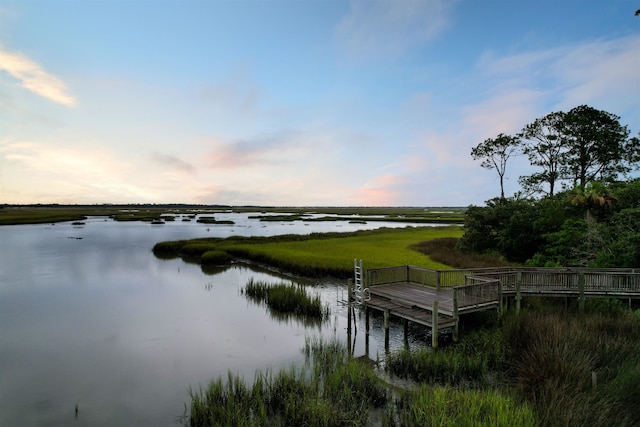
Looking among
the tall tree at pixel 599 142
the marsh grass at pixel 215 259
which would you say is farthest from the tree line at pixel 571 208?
the marsh grass at pixel 215 259

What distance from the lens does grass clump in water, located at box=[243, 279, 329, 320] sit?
67.3 feet

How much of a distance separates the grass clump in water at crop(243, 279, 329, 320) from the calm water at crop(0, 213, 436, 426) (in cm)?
74

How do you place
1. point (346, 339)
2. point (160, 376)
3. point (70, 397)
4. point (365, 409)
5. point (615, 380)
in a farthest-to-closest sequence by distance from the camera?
point (346, 339) → point (160, 376) → point (70, 397) → point (365, 409) → point (615, 380)

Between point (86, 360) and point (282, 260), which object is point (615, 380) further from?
point (282, 260)

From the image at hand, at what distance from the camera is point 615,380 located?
8891 millimetres

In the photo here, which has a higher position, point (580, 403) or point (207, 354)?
point (580, 403)

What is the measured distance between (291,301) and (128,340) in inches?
345

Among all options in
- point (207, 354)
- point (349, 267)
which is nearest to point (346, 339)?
point (207, 354)

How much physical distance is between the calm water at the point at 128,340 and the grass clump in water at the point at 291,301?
0.74 m

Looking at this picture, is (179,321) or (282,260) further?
(282,260)

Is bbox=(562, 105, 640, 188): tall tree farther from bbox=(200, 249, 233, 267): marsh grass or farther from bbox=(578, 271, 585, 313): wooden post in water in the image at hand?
bbox=(200, 249, 233, 267): marsh grass

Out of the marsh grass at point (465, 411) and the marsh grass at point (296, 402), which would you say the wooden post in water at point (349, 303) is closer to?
the marsh grass at point (296, 402)

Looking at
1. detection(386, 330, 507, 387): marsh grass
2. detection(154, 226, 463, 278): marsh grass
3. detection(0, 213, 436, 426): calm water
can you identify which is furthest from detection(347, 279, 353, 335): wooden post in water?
detection(154, 226, 463, 278): marsh grass

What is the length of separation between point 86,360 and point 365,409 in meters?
12.0
